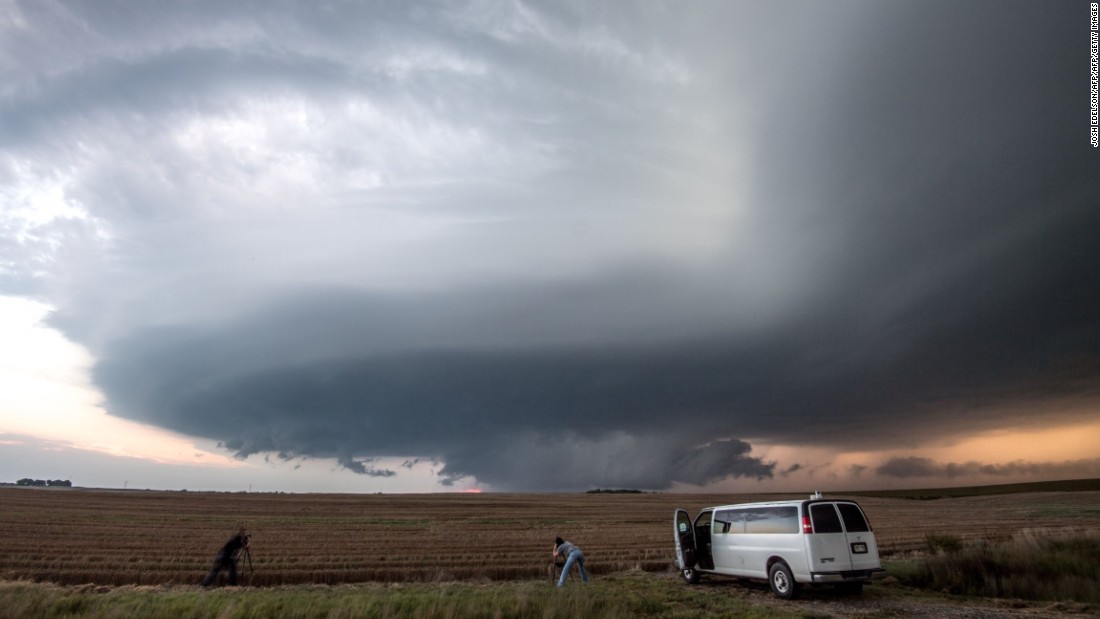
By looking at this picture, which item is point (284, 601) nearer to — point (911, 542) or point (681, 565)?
point (681, 565)

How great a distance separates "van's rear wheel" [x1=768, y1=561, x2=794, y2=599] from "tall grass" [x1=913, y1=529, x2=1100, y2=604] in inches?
255

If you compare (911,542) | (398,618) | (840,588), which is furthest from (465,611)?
(911,542)

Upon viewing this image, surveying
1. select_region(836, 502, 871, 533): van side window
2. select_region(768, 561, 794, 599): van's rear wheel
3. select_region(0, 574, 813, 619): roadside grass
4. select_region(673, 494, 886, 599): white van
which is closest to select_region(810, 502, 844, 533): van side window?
select_region(673, 494, 886, 599): white van

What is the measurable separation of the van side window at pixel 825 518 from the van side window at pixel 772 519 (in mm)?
497

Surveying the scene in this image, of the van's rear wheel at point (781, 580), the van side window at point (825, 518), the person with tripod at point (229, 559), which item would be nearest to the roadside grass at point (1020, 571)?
the van side window at point (825, 518)

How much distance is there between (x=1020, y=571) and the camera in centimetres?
1925

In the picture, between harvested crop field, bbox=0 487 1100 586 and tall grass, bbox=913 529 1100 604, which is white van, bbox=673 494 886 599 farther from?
harvested crop field, bbox=0 487 1100 586

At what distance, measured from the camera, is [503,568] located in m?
25.2

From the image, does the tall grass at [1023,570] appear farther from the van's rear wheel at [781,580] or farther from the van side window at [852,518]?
the van's rear wheel at [781,580]

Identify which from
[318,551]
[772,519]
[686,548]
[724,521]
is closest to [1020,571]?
[772,519]

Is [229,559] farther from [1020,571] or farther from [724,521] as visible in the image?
[1020,571]

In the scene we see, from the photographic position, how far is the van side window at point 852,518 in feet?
55.5

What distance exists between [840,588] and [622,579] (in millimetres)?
7662

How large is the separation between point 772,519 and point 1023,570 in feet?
29.4
